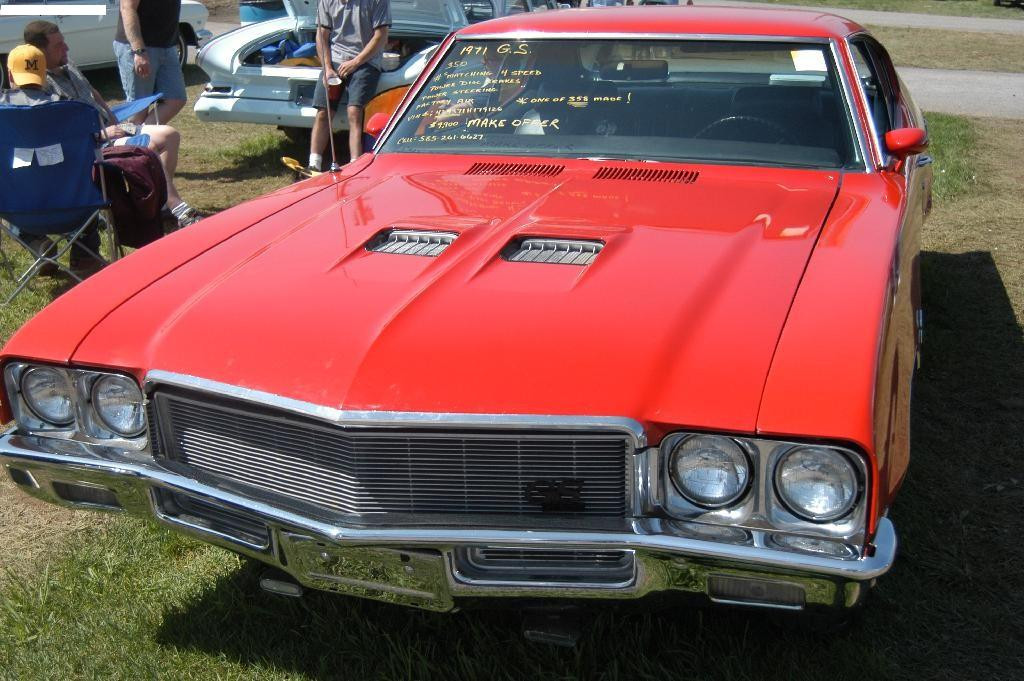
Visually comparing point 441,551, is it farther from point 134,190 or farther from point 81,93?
point 81,93

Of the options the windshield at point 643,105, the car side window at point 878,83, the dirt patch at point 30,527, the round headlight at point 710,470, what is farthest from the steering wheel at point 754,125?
the dirt patch at point 30,527

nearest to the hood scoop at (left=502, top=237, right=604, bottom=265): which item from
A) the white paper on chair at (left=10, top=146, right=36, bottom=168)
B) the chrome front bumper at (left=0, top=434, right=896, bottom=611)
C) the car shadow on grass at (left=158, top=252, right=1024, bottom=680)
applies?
the chrome front bumper at (left=0, top=434, right=896, bottom=611)

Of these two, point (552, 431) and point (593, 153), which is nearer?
point (552, 431)

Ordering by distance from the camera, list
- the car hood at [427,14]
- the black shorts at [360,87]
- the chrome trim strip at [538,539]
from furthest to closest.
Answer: the car hood at [427,14], the black shorts at [360,87], the chrome trim strip at [538,539]

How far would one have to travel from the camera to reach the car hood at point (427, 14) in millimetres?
8070

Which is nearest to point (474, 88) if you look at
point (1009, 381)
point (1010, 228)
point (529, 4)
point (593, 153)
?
point (593, 153)

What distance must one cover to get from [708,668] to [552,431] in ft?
2.91

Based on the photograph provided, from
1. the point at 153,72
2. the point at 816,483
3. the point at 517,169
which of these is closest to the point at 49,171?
the point at 153,72

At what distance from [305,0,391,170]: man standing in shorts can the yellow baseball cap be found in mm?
1846

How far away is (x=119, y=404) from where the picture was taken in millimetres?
2553

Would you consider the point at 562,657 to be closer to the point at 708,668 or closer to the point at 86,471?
the point at 708,668

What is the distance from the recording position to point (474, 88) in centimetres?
382

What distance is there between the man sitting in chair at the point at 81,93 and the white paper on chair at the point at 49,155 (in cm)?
65

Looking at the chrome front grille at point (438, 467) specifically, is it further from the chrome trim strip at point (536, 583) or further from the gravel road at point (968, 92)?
the gravel road at point (968, 92)
